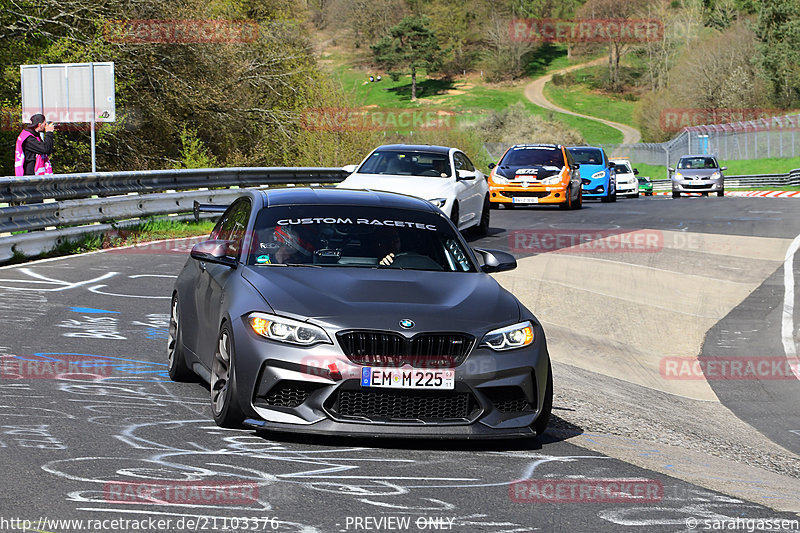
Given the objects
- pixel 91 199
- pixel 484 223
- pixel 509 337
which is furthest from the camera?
pixel 484 223

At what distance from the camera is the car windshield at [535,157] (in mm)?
27641

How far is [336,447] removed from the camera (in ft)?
20.4

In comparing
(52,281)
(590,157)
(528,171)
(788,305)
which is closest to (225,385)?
(52,281)

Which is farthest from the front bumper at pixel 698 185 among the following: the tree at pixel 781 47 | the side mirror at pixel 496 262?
the tree at pixel 781 47

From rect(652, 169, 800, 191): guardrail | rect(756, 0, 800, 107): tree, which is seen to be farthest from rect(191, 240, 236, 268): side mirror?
rect(756, 0, 800, 107): tree

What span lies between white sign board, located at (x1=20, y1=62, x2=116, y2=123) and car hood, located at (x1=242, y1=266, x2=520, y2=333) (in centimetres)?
1633

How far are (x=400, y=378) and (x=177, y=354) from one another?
2437 millimetres

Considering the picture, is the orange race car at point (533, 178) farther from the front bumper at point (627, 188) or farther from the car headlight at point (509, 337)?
the front bumper at point (627, 188)

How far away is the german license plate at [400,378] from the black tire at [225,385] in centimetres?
77

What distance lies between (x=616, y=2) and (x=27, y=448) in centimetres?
16913

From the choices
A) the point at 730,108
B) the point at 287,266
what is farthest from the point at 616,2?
the point at 287,266

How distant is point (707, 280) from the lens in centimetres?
1697

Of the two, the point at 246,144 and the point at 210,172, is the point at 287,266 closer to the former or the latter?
the point at 210,172

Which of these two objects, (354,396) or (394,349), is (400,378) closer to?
(394,349)
